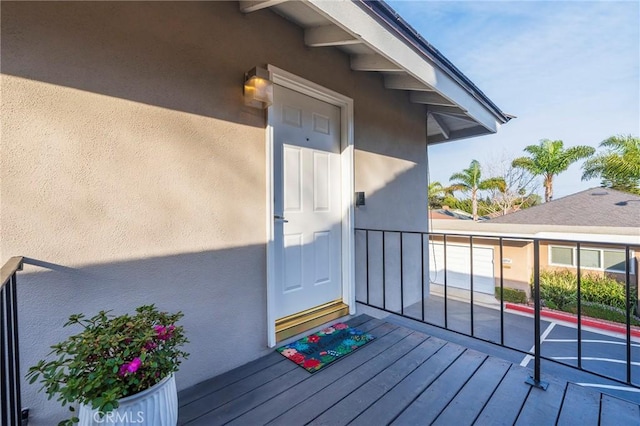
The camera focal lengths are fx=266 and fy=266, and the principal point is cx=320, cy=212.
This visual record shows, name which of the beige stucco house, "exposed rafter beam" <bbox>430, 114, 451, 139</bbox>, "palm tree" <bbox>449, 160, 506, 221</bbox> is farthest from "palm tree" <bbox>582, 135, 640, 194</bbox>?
the beige stucco house

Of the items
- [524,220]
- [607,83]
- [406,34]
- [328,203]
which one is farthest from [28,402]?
[607,83]

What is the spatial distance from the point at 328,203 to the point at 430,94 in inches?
75.8

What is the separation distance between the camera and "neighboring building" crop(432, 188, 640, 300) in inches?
334

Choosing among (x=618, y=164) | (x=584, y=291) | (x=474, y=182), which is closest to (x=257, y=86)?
(x=584, y=291)

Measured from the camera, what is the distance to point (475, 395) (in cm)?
159

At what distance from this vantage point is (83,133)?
A: 1357 millimetres

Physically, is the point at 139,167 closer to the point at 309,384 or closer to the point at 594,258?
the point at 309,384

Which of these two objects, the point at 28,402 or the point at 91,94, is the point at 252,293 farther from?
the point at 91,94

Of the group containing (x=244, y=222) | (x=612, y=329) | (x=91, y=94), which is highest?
(x=91, y=94)

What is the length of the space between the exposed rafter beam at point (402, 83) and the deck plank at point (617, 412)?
2650 millimetres

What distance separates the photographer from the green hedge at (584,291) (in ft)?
26.3

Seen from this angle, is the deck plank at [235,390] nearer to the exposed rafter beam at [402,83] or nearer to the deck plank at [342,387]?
the deck plank at [342,387]

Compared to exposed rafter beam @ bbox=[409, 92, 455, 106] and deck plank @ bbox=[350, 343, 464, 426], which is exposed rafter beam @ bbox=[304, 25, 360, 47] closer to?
exposed rafter beam @ bbox=[409, 92, 455, 106]

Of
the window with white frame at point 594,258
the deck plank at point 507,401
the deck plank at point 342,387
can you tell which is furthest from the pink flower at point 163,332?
the window with white frame at point 594,258
